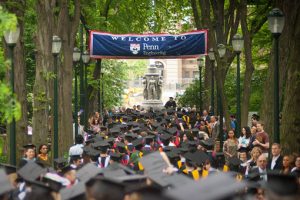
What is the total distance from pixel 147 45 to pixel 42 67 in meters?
10.9

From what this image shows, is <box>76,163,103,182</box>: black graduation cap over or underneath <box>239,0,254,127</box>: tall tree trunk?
underneath

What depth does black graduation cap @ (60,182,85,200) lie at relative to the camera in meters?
10.1

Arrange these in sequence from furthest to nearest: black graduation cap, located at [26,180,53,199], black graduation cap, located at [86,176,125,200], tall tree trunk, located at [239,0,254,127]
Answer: tall tree trunk, located at [239,0,254,127] → black graduation cap, located at [26,180,53,199] → black graduation cap, located at [86,176,125,200]

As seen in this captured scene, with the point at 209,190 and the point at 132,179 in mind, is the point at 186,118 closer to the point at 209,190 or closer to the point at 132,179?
the point at 132,179

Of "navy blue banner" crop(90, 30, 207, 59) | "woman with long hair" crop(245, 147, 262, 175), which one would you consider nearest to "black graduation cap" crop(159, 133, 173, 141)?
"woman with long hair" crop(245, 147, 262, 175)

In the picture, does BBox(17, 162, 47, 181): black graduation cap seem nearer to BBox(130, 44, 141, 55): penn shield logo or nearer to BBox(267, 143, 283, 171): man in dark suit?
BBox(267, 143, 283, 171): man in dark suit

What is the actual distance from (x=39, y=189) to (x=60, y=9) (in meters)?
12.2

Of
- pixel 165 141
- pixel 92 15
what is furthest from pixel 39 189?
pixel 92 15

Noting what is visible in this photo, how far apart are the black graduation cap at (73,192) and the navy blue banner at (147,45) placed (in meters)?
18.8

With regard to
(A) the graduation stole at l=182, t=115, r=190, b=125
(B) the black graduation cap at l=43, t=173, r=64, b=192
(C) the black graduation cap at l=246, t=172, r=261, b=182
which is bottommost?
(A) the graduation stole at l=182, t=115, r=190, b=125

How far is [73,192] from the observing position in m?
10.3

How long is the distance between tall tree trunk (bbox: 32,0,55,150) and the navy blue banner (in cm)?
883

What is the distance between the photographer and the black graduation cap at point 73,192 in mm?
10117

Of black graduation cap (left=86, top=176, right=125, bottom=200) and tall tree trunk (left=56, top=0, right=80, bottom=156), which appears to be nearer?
black graduation cap (left=86, top=176, right=125, bottom=200)
